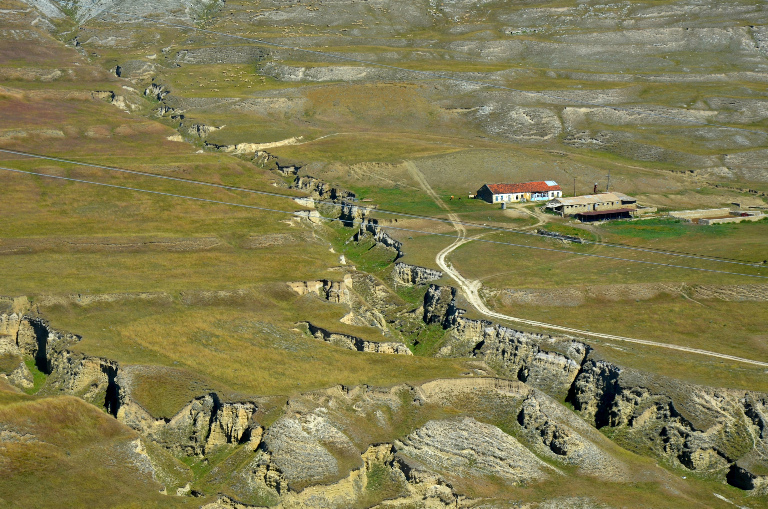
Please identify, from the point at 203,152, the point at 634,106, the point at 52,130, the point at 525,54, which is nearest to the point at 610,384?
the point at 203,152

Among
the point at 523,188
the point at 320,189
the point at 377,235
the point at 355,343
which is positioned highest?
the point at 523,188

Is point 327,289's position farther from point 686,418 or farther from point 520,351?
point 686,418

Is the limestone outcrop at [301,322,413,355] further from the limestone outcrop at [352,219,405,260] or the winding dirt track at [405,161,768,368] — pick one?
the limestone outcrop at [352,219,405,260]

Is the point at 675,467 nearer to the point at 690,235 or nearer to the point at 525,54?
the point at 690,235

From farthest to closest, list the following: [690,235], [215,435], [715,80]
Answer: [715,80] → [690,235] → [215,435]

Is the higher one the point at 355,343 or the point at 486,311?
the point at 486,311

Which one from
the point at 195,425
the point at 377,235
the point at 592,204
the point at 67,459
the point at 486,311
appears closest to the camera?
the point at 67,459

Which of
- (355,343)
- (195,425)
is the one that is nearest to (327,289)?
(355,343)

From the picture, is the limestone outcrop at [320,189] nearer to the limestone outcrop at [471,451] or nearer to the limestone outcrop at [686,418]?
the limestone outcrop at [686,418]
